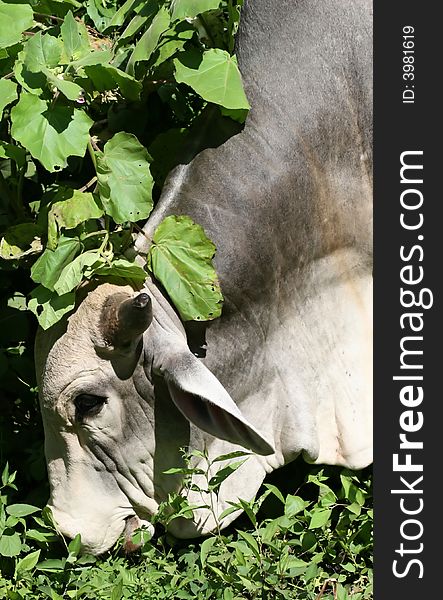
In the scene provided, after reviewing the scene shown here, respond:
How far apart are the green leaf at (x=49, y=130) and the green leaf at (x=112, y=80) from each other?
0.19 m

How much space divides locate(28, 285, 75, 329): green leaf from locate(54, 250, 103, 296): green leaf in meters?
0.04

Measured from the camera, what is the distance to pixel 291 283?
4254 millimetres

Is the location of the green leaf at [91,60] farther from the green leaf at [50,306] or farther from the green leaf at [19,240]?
the green leaf at [50,306]

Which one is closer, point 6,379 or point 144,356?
point 144,356

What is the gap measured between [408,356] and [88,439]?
1074 mm

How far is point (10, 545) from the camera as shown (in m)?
4.09

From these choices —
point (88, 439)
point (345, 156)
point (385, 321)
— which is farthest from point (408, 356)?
point (88, 439)

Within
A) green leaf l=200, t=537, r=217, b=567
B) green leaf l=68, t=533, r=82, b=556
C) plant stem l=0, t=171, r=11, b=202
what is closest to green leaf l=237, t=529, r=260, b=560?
green leaf l=200, t=537, r=217, b=567

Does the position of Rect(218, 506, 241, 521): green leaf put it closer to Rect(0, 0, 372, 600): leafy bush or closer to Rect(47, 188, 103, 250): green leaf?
Rect(0, 0, 372, 600): leafy bush

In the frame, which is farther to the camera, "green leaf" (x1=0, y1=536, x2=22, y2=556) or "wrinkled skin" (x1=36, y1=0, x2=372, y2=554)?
"green leaf" (x1=0, y1=536, x2=22, y2=556)

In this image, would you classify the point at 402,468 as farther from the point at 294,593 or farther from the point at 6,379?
the point at 6,379

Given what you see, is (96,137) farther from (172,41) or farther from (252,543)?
(252,543)

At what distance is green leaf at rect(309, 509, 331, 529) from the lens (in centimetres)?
404

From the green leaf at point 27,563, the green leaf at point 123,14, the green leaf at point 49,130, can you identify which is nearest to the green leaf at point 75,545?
the green leaf at point 27,563
